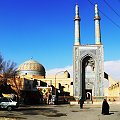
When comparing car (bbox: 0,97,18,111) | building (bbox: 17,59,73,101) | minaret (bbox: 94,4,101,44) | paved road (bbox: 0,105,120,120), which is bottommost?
paved road (bbox: 0,105,120,120)

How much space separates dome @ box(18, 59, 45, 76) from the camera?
251 feet

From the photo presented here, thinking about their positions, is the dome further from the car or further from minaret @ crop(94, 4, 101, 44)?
the car

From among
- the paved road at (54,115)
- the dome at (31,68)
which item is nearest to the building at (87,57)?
the dome at (31,68)

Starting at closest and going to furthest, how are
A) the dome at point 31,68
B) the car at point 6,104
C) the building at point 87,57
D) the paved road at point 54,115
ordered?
1. the paved road at point 54,115
2. the car at point 6,104
3. the building at point 87,57
4. the dome at point 31,68

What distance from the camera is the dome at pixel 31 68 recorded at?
76.4 meters

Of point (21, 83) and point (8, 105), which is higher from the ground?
point (21, 83)

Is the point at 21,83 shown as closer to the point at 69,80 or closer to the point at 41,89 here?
the point at 41,89

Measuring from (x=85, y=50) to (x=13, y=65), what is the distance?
16277 mm

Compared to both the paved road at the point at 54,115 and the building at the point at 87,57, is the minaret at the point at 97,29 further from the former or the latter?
the paved road at the point at 54,115

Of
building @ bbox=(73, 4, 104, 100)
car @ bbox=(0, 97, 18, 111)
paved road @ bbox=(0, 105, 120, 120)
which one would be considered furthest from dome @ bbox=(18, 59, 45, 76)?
paved road @ bbox=(0, 105, 120, 120)

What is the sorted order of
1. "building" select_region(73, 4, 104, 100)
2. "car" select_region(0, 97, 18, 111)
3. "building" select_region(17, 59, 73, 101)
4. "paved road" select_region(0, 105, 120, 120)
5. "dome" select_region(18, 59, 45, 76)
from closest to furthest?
"paved road" select_region(0, 105, 120, 120)
"car" select_region(0, 97, 18, 111)
"building" select_region(73, 4, 104, 100)
"building" select_region(17, 59, 73, 101)
"dome" select_region(18, 59, 45, 76)

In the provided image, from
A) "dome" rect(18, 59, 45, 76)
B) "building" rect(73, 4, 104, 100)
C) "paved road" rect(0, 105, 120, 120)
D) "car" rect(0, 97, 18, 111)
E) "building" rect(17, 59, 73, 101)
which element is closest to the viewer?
"paved road" rect(0, 105, 120, 120)

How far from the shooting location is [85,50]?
5831 centimetres

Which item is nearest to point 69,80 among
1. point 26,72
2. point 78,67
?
point 26,72
